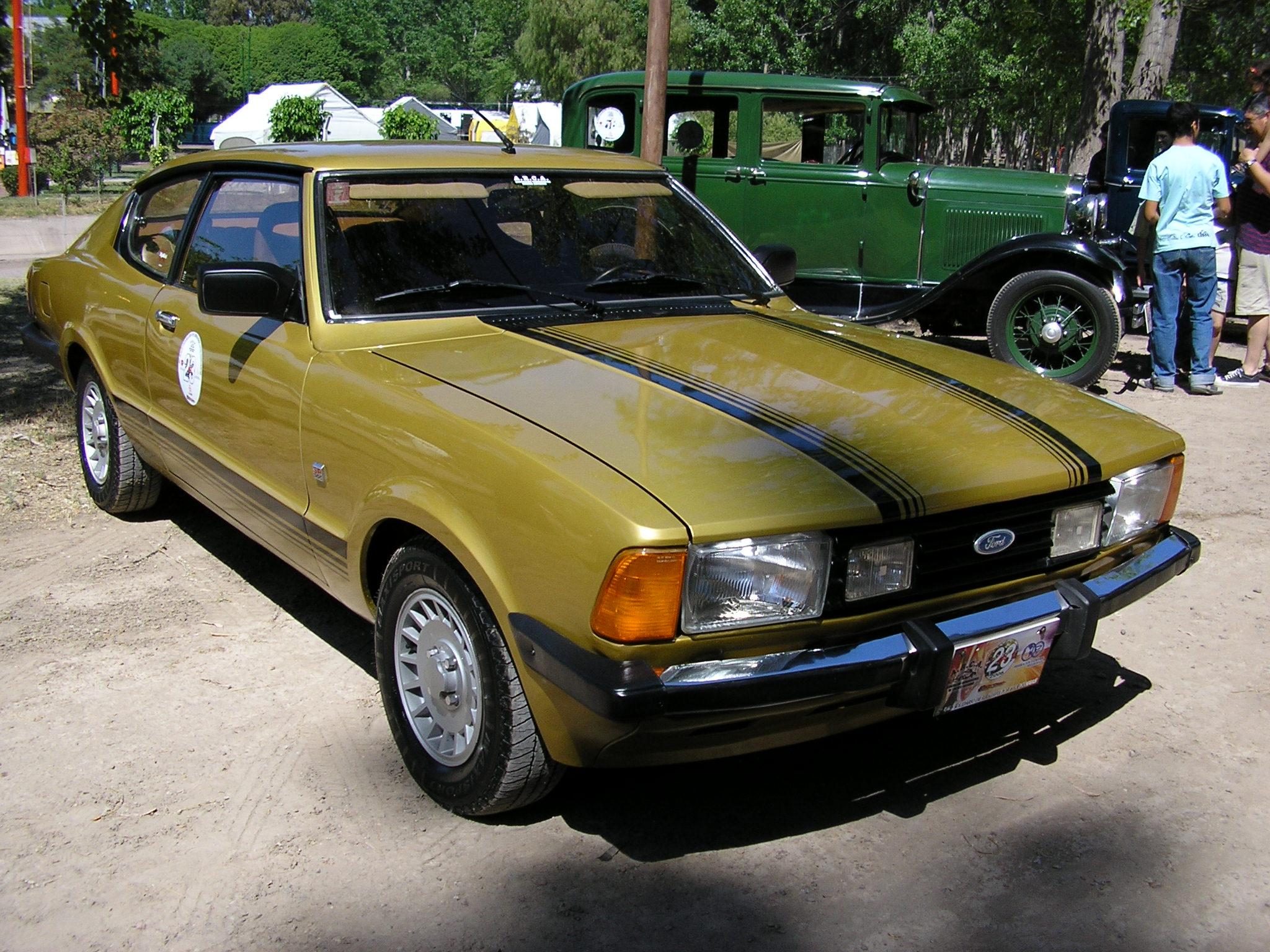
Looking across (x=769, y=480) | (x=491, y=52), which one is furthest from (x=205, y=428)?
(x=491, y=52)

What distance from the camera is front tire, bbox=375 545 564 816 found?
2682 mm

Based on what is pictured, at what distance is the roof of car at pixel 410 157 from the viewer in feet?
12.2

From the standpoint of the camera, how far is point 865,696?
8.42 ft

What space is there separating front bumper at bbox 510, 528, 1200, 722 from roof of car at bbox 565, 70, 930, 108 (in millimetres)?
6564

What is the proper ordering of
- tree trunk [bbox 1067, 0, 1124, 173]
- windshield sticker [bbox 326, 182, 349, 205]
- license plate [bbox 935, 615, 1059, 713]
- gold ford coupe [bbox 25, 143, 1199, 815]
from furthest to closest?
tree trunk [bbox 1067, 0, 1124, 173]
windshield sticker [bbox 326, 182, 349, 205]
license plate [bbox 935, 615, 1059, 713]
gold ford coupe [bbox 25, 143, 1199, 815]

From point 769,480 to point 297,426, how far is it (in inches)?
60.0

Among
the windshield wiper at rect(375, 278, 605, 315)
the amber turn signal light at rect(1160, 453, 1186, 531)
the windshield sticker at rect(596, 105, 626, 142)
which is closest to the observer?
the amber turn signal light at rect(1160, 453, 1186, 531)

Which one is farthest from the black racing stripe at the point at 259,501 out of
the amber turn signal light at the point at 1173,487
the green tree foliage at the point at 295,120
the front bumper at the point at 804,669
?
the green tree foliage at the point at 295,120

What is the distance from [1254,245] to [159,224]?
712cm

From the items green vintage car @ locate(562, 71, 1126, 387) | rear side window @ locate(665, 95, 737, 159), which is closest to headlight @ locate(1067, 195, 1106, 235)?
green vintage car @ locate(562, 71, 1126, 387)

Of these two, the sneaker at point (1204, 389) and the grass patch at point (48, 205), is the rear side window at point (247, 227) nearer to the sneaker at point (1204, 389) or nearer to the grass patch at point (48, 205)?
the sneaker at point (1204, 389)

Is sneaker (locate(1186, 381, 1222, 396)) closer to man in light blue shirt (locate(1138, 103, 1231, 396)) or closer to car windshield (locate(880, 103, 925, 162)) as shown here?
man in light blue shirt (locate(1138, 103, 1231, 396))

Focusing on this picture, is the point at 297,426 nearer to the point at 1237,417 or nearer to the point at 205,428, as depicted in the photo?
the point at 205,428

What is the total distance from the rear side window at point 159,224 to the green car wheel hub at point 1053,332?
5625 mm
